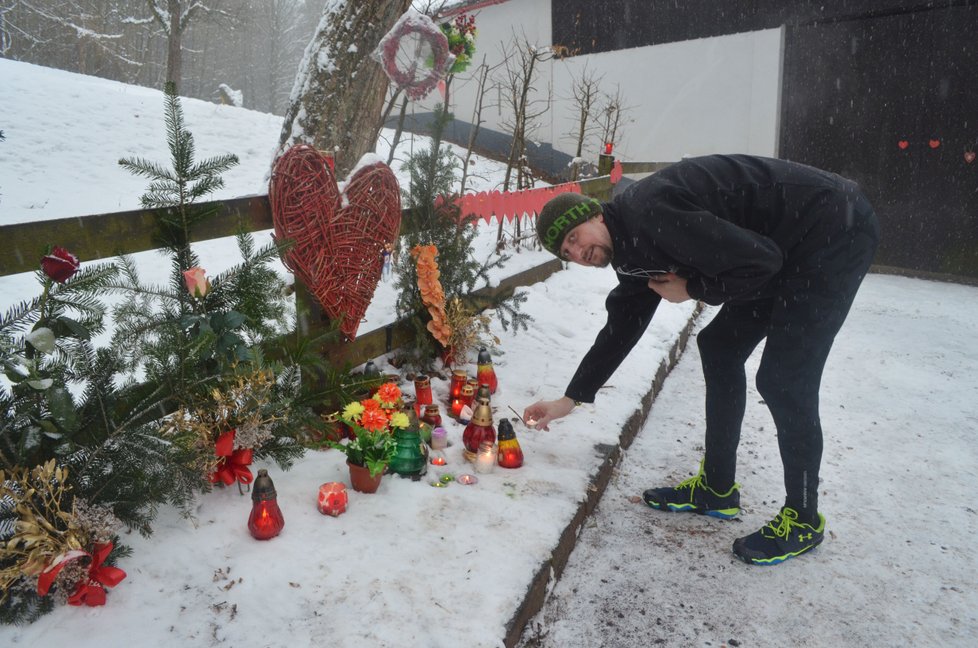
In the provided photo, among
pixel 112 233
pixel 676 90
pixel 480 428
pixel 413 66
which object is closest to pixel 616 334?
pixel 480 428

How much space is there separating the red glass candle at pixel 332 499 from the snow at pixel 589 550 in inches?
1.3

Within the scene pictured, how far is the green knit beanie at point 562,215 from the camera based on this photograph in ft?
7.62

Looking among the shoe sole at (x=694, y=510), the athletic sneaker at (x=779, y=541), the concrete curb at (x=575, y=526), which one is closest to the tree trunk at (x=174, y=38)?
the concrete curb at (x=575, y=526)

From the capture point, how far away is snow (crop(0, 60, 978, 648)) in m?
1.97

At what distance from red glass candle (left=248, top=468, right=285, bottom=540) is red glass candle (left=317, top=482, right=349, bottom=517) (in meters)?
0.22

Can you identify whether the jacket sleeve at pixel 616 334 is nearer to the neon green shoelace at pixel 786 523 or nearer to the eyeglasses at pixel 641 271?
the eyeglasses at pixel 641 271

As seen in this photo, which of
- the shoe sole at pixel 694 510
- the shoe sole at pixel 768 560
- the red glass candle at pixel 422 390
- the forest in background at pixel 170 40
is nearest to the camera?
the shoe sole at pixel 768 560

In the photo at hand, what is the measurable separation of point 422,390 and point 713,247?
1.77 meters

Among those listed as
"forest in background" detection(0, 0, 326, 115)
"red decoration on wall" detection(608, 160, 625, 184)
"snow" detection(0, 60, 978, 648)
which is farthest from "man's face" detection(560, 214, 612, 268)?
"forest in background" detection(0, 0, 326, 115)

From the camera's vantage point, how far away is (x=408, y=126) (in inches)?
692

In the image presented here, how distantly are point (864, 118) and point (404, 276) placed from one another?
783 cm

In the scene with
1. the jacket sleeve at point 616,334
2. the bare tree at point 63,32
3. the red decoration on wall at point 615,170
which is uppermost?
the bare tree at point 63,32

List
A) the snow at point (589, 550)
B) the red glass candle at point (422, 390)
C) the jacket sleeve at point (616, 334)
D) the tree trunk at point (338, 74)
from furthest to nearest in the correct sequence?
the tree trunk at point (338, 74) → the red glass candle at point (422, 390) → the jacket sleeve at point (616, 334) → the snow at point (589, 550)

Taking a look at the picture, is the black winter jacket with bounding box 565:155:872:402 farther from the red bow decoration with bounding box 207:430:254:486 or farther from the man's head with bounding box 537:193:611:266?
the red bow decoration with bounding box 207:430:254:486
